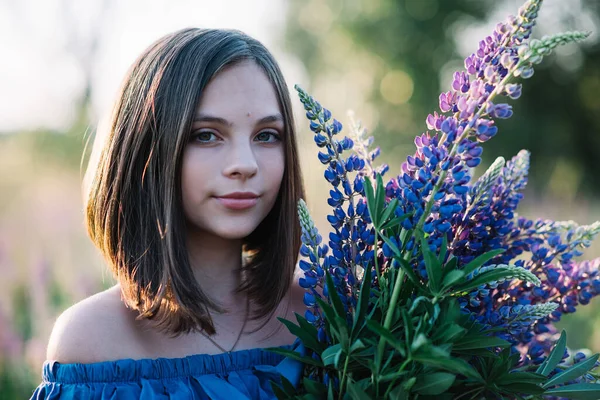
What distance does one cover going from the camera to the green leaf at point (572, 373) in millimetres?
1137

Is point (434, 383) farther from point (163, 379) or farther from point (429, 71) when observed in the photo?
point (429, 71)

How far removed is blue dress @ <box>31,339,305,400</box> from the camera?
141cm

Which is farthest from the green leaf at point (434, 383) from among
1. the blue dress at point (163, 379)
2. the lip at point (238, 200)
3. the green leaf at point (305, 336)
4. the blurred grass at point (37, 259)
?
the blurred grass at point (37, 259)

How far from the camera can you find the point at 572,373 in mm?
1161

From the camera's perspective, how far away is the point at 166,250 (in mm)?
1506

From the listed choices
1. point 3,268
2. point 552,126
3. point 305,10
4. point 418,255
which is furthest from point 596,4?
point 418,255

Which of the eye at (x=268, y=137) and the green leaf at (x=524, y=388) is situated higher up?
the eye at (x=268, y=137)

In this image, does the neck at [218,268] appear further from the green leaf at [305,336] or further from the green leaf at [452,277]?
the green leaf at [452,277]

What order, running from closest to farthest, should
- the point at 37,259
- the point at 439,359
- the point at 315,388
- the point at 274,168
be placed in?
1. the point at 439,359
2. the point at 315,388
3. the point at 274,168
4. the point at 37,259

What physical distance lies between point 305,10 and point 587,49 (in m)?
6.64

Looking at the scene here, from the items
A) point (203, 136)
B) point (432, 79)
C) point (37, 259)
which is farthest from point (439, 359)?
point (432, 79)

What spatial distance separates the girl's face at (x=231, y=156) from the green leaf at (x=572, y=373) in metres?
0.69

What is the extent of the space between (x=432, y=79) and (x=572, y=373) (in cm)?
1355

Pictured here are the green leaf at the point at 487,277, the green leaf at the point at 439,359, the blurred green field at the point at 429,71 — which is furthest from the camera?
the blurred green field at the point at 429,71
